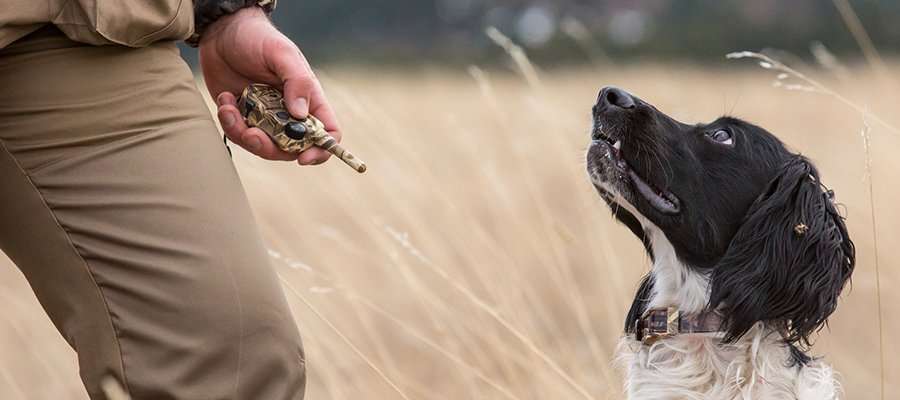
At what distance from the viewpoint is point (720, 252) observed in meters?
3.15

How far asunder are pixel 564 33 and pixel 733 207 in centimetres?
1627

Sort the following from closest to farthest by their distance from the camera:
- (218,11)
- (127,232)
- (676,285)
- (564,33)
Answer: (127,232) < (218,11) < (676,285) < (564,33)

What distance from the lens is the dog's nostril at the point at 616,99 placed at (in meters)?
3.11

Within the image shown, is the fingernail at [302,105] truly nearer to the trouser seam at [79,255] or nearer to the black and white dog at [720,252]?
the trouser seam at [79,255]

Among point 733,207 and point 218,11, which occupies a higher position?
point 218,11

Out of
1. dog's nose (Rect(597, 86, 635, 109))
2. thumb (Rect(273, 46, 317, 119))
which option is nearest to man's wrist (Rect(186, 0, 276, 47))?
thumb (Rect(273, 46, 317, 119))

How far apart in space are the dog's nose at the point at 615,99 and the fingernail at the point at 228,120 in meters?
1.12

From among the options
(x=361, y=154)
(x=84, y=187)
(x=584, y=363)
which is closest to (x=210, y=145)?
(x=84, y=187)

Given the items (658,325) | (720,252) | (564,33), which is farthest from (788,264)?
(564,33)

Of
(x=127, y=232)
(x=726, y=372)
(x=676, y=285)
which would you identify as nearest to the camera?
(x=127, y=232)

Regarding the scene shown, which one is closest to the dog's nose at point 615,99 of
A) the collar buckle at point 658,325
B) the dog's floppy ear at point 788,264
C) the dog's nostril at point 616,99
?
the dog's nostril at point 616,99

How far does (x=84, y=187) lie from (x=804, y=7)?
29473 mm

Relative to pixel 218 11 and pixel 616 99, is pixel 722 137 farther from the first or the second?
pixel 218 11

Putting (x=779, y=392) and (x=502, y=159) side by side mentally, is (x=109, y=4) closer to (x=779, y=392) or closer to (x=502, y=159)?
(x=779, y=392)
